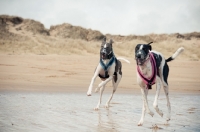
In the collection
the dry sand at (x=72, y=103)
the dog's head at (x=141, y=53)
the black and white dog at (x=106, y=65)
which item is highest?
the dog's head at (x=141, y=53)

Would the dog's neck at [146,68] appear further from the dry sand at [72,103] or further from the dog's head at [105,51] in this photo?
the dog's head at [105,51]

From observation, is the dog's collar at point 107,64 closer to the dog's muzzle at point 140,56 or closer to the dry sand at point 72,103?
the dry sand at point 72,103

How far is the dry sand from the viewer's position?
6.47 meters

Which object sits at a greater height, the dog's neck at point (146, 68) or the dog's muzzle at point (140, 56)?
the dog's muzzle at point (140, 56)

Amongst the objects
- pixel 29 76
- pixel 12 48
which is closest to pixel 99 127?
pixel 29 76

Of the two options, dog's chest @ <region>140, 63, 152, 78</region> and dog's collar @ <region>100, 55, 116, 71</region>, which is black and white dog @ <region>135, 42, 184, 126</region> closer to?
dog's chest @ <region>140, 63, 152, 78</region>

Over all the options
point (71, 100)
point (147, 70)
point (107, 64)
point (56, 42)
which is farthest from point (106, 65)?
point (56, 42)

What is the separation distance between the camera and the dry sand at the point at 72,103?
647 cm

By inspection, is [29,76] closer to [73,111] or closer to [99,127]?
[73,111]

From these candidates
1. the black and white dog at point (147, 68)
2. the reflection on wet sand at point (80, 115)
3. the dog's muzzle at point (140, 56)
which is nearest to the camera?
the reflection on wet sand at point (80, 115)

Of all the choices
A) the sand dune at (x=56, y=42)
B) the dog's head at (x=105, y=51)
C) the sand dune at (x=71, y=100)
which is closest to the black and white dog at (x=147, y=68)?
the sand dune at (x=71, y=100)

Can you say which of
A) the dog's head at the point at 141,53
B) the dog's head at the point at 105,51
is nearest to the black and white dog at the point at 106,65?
the dog's head at the point at 105,51

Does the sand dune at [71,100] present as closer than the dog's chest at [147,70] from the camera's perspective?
Yes

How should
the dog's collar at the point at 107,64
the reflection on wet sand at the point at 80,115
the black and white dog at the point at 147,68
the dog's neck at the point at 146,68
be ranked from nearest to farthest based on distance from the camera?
1. the reflection on wet sand at the point at 80,115
2. the black and white dog at the point at 147,68
3. the dog's neck at the point at 146,68
4. the dog's collar at the point at 107,64
